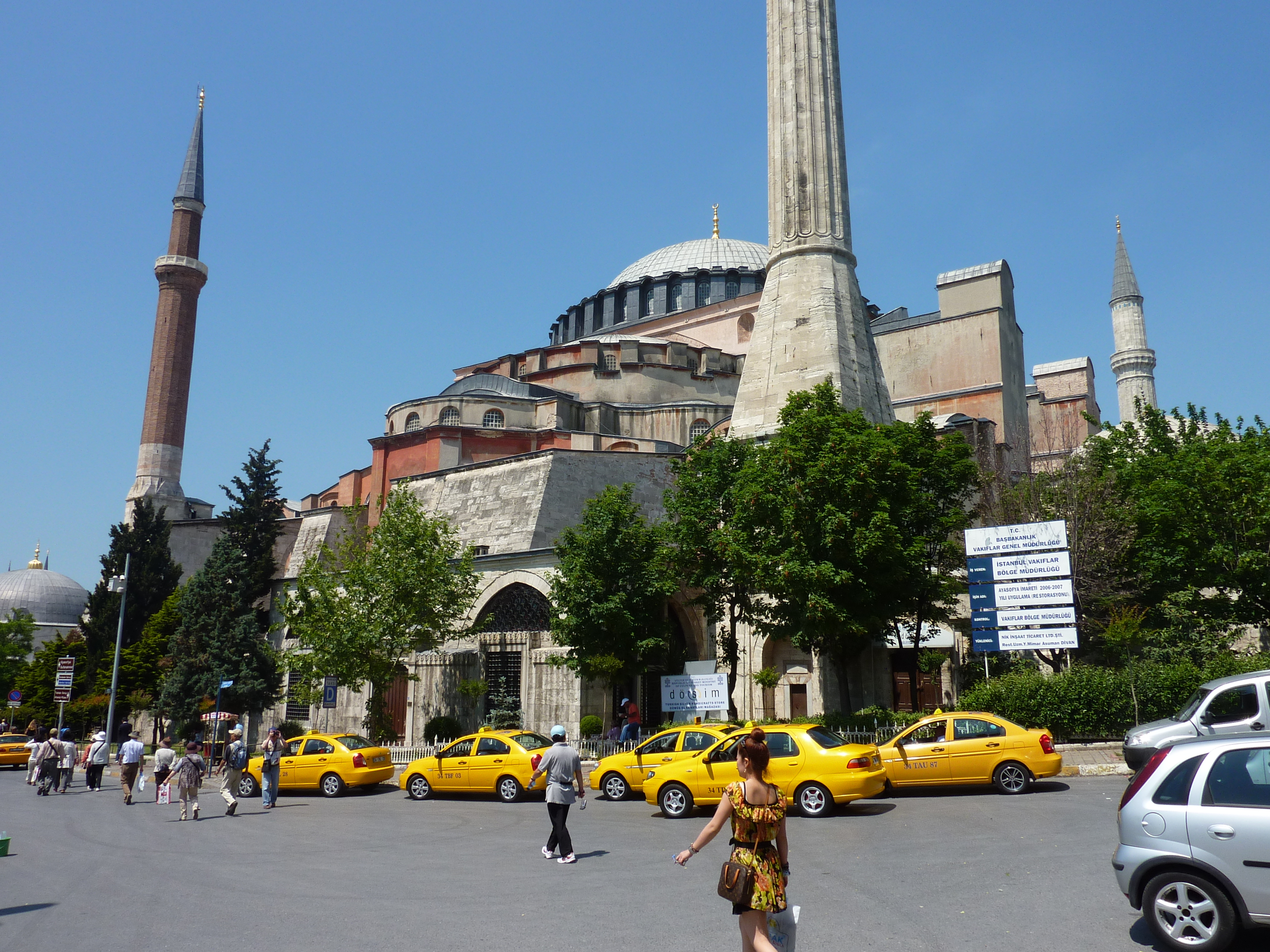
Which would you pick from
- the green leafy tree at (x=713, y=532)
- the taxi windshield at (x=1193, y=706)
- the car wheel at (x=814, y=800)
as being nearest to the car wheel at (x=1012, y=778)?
the taxi windshield at (x=1193, y=706)

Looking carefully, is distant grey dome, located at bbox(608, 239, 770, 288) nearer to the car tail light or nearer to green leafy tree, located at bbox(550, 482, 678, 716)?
green leafy tree, located at bbox(550, 482, 678, 716)

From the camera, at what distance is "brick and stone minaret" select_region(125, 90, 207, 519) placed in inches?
1574

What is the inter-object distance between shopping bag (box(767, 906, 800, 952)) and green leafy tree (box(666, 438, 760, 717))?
13.0 meters

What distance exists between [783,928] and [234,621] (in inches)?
1095

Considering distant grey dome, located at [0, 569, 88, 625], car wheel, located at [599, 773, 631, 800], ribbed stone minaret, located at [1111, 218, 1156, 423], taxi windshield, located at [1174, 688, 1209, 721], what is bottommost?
car wheel, located at [599, 773, 631, 800]

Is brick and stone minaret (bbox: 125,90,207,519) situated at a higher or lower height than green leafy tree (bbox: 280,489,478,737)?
higher

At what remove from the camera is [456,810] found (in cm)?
1322

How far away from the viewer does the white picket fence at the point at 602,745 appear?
15781 mm

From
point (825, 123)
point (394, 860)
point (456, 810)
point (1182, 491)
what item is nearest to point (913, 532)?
point (1182, 491)

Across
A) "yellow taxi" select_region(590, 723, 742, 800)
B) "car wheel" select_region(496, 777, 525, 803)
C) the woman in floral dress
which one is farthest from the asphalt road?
"car wheel" select_region(496, 777, 525, 803)

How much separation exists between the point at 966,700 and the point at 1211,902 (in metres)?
11.4

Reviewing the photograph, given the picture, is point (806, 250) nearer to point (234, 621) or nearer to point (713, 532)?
point (713, 532)

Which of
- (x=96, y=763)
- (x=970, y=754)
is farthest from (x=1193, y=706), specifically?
(x=96, y=763)

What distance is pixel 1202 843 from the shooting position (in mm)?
5086
